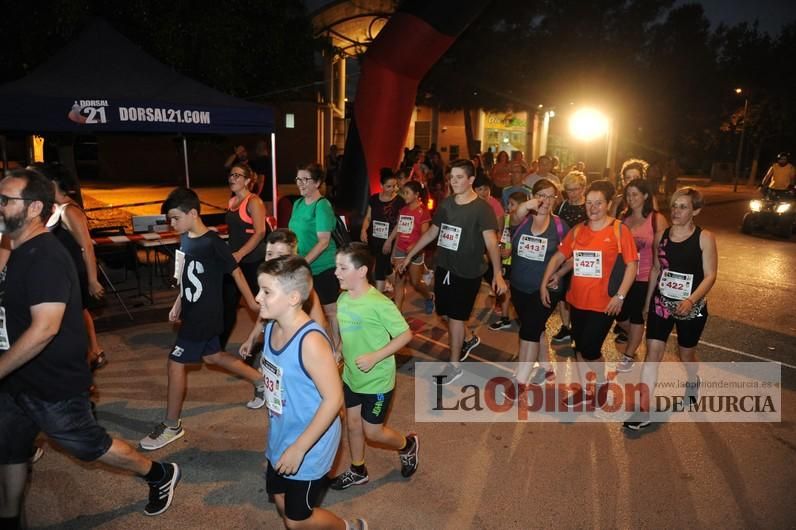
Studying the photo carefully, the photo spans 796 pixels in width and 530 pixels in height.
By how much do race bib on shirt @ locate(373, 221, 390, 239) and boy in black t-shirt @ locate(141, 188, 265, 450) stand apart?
3300 mm

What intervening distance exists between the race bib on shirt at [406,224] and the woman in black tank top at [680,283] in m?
2.90

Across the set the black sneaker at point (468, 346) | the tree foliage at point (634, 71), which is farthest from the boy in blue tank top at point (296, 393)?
the tree foliage at point (634, 71)

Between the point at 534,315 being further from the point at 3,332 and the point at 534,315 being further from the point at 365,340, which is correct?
the point at 3,332

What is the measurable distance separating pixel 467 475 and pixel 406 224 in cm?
351

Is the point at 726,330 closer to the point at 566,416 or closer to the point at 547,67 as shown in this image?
the point at 566,416

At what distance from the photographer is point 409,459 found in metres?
3.96

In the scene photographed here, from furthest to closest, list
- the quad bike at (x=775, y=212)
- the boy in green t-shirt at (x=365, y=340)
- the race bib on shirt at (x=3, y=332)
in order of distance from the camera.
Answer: the quad bike at (x=775, y=212) < the boy in green t-shirt at (x=365, y=340) < the race bib on shirt at (x=3, y=332)

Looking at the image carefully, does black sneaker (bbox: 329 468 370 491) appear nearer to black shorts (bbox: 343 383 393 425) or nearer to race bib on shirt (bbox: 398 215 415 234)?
black shorts (bbox: 343 383 393 425)

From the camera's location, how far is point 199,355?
4.26m

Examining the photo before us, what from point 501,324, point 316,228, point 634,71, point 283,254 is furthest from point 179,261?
point 634,71

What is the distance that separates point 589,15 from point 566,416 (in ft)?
87.5

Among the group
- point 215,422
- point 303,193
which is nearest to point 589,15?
point 303,193

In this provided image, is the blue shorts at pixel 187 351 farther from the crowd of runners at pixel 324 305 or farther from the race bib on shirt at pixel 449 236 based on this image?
the race bib on shirt at pixel 449 236

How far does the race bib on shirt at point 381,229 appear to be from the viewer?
7.41 meters
